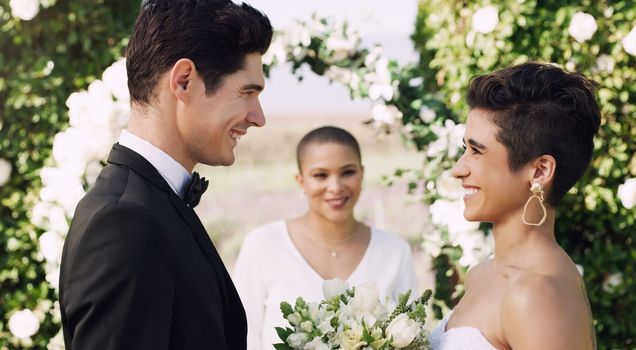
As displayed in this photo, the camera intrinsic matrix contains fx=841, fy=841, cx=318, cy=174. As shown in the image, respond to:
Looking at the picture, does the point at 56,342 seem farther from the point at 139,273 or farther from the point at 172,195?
the point at 139,273

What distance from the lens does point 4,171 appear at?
5.03 meters

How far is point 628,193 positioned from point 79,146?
3031 mm

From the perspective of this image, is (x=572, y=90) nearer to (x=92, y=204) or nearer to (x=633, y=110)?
(x=92, y=204)

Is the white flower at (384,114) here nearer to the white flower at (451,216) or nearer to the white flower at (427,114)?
the white flower at (427,114)

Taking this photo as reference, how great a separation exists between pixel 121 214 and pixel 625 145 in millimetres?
3547

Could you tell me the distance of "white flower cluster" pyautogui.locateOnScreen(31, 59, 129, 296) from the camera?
4711mm

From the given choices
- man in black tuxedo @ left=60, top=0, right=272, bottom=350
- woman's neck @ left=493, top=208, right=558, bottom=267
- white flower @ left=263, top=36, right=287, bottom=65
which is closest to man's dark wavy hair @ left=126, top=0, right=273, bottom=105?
man in black tuxedo @ left=60, top=0, right=272, bottom=350

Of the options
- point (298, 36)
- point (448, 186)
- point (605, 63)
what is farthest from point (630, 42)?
point (298, 36)

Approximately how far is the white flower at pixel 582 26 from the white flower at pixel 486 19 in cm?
42

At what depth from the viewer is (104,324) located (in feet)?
6.25


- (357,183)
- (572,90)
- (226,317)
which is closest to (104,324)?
(226,317)

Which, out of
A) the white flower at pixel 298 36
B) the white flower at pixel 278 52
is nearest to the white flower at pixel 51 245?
the white flower at pixel 278 52

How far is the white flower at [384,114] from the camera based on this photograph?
5.00m

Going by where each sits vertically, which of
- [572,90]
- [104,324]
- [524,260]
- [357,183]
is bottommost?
[104,324]
